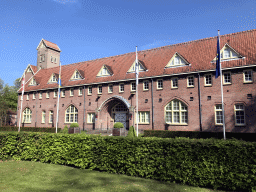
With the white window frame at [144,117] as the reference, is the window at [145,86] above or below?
above

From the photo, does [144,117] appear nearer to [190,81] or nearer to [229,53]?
[190,81]

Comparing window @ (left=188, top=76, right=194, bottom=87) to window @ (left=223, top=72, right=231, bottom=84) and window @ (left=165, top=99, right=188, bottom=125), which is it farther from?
window @ (left=223, top=72, right=231, bottom=84)

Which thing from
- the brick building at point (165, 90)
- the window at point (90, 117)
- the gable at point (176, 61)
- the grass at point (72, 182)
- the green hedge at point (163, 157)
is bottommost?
the grass at point (72, 182)

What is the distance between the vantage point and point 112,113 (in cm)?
3152

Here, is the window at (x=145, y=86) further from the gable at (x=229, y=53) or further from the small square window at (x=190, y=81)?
the gable at (x=229, y=53)

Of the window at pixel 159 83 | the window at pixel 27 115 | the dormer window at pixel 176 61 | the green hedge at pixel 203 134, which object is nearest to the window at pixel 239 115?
the green hedge at pixel 203 134

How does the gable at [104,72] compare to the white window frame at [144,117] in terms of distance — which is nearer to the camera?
the white window frame at [144,117]

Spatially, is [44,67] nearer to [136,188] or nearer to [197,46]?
[197,46]

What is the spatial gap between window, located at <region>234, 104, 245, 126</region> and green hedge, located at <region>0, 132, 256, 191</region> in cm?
1594

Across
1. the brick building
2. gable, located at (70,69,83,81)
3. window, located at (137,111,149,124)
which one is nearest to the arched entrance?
the brick building

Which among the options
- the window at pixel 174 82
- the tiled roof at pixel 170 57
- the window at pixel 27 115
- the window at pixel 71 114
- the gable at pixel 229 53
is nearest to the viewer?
the gable at pixel 229 53

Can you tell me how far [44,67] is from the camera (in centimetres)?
4709

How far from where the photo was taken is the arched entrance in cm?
2991

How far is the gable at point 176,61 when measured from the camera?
2622 centimetres
